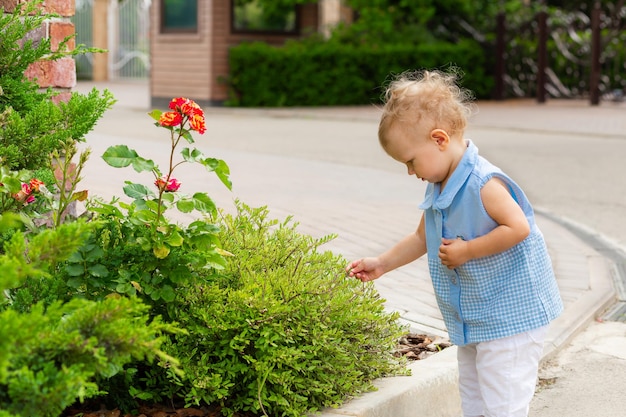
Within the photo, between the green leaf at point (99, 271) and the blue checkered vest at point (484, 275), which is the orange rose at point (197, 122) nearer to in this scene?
the green leaf at point (99, 271)

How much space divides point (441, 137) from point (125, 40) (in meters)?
35.0

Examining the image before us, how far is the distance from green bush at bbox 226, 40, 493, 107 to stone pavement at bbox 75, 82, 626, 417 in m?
1.27

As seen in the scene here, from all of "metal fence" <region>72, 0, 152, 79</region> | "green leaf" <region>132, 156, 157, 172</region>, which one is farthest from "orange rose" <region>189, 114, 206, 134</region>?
"metal fence" <region>72, 0, 152, 79</region>

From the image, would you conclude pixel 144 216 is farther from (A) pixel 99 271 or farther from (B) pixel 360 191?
(B) pixel 360 191

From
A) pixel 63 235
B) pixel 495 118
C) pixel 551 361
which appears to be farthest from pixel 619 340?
pixel 495 118

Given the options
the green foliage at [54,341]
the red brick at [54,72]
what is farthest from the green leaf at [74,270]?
the red brick at [54,72]

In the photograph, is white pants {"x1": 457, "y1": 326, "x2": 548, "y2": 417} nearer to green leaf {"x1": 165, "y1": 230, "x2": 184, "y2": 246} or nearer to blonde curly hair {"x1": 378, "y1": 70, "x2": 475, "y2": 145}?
blonde curly hair {"x1": 378, "y1": 70, "x2": 475, "y2": 145}

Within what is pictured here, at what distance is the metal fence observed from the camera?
36406 millimetres

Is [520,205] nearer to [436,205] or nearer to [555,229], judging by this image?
[436,205]

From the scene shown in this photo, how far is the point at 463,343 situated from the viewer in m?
3.37

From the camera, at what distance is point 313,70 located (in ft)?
64.5

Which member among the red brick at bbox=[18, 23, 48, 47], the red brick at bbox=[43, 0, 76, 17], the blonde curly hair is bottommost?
the blonde curly hair

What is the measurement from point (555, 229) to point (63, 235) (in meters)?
5.49

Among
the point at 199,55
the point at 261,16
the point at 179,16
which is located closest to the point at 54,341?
the point at 199,55
